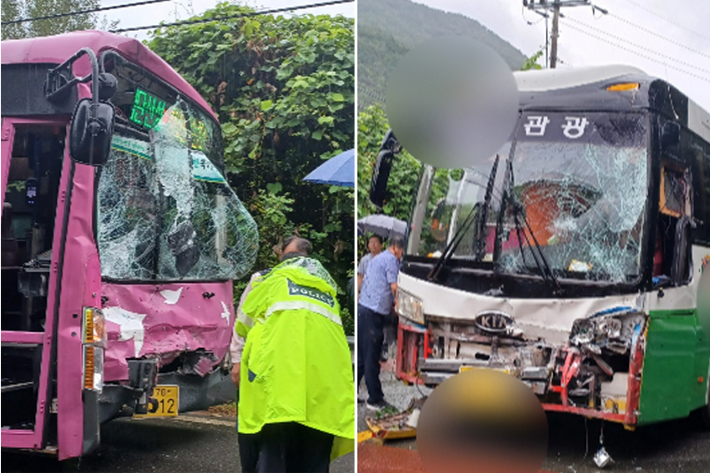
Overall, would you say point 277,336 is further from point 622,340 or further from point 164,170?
point 164,170

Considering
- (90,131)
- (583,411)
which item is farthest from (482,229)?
(90,131)

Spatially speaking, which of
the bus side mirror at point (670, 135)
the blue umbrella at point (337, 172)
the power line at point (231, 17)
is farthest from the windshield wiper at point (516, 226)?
the power line at point (231, 17)

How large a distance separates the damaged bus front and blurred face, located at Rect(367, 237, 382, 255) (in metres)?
0.16

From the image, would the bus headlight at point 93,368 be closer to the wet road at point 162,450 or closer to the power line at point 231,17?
the wet road at point 162,450

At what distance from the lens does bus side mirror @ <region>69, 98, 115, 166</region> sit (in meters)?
3.02

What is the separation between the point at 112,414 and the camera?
3.29m

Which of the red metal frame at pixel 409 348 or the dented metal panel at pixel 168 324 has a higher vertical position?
the red metal frame at pixel 409 348

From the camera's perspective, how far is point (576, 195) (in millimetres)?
1884

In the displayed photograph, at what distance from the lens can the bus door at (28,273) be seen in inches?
122

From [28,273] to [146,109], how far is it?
808 mm

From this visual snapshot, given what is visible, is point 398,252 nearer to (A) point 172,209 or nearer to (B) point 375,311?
(B) point 375,311

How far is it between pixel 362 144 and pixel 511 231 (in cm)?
44

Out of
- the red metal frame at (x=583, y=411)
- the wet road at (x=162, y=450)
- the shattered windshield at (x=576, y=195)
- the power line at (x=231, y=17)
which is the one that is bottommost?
the wet road at (x=162, y=450)

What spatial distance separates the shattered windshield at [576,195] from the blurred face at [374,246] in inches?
10.8
